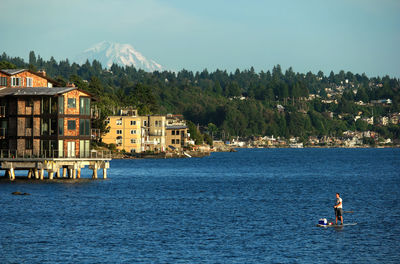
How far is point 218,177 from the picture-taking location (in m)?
138

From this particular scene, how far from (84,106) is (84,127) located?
291 cm

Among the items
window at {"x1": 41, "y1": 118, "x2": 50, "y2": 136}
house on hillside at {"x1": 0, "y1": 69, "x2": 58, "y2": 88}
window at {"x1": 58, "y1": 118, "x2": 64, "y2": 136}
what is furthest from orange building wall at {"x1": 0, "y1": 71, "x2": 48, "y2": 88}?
window at {"x1": 58, "y1": 118, "x2": 64, "y2": 136}

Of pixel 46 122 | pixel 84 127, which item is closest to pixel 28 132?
pixel 46 122

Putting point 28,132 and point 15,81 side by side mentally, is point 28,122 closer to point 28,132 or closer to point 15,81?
point 28,132

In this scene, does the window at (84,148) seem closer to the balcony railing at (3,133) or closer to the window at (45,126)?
the window at (45,126)

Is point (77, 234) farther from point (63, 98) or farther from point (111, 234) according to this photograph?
point (63, 98)

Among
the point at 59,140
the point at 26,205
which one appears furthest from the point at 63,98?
the point at 26,205

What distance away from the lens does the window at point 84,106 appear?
99875 millimetres

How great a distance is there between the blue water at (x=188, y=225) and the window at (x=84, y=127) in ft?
23.1

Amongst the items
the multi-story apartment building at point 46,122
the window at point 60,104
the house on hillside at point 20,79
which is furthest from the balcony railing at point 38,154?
the house on hillside at point 20,79

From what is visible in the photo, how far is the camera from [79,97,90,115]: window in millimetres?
99875

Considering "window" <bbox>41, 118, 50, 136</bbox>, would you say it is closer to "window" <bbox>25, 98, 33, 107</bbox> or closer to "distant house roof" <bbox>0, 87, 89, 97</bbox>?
"window" <bbox>25, 98, 33, 107</bbox>

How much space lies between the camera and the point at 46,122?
9856cm

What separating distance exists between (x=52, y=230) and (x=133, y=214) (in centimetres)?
1320
